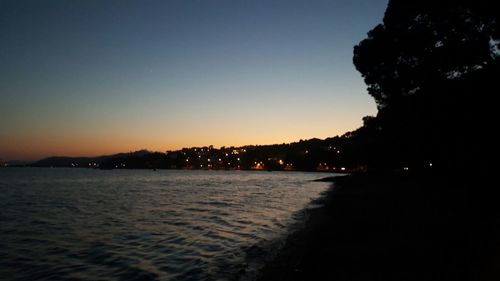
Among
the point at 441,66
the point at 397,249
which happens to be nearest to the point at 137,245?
the point at 397,249

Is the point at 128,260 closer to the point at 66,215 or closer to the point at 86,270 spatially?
the point at 86,270

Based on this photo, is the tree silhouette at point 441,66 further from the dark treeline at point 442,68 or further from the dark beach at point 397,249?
the dark beach at point 397,249

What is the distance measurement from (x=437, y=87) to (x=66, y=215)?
87.0 feet

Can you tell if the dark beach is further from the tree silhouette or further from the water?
the tree silhouette

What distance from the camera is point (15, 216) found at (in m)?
25.4

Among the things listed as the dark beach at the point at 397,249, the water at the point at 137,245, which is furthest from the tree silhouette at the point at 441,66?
the water at the point at 137,245

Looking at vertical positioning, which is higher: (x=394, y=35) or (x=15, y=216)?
(x=394, y=35)

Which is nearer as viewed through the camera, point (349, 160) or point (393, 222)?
point (393, 222)

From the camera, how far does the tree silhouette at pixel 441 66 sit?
20.3m

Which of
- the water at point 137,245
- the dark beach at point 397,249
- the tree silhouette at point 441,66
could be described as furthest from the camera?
the tree silhouette at point 441,66

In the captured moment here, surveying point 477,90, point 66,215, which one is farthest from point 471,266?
point 66,215

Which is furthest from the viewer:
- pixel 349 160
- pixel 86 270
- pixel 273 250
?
pixel 349 160

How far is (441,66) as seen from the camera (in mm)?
Result: 22594

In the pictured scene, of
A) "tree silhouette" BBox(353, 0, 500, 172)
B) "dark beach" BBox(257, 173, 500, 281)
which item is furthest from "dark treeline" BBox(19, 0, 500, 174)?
"dark beach" BBox(257, 173, 500, 281)
